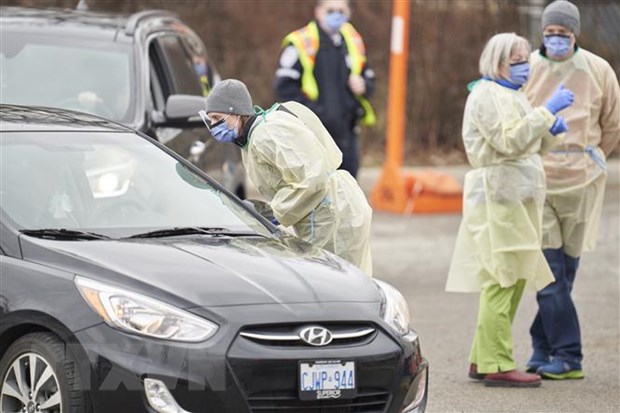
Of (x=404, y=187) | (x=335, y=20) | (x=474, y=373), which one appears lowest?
(x=404, y=187)

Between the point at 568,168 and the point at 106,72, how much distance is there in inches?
116

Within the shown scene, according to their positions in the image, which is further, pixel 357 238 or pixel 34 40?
pixel 34 40

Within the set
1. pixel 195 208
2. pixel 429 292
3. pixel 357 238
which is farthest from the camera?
pixel 429 292

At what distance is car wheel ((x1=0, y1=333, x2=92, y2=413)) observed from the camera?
20.1ft

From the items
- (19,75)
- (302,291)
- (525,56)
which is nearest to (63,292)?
(302,291)

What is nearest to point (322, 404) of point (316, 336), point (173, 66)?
point (316, 336)

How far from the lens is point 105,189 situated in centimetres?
741

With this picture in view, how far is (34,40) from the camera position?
34.3 ft

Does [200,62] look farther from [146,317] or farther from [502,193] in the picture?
[146,317]

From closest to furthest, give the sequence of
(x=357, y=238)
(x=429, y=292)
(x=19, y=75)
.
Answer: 1. (x=357, y=238)
2. (x=19, y=75)
3. (x=429, y=292)

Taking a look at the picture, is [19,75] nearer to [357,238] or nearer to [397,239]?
[357,238]

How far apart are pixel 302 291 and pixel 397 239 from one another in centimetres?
806

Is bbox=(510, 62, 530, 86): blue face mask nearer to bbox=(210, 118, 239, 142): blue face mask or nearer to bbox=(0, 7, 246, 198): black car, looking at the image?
bbox=(210, 118, 239, 142): blue face mask

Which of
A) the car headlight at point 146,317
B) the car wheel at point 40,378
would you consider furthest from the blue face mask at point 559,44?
the car wheel at point 40,378
